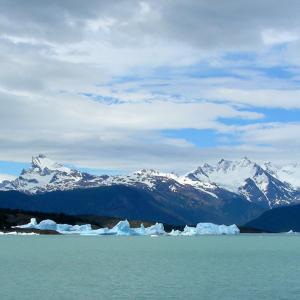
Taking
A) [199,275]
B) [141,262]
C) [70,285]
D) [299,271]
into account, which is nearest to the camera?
[70,285]

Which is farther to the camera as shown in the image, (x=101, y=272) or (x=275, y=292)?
(x=101, y=272)

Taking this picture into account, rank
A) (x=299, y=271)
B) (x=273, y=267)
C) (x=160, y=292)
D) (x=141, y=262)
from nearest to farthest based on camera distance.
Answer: (x=160, y=292), (x=299, y=271), (x=273, y=267), (x=141, y=262)

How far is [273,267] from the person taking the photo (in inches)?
4277

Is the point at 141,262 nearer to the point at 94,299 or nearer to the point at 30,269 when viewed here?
the point at 30,269

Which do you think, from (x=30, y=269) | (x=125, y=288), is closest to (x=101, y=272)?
(x=30, y=269)

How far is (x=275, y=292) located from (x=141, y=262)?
46.5 meters

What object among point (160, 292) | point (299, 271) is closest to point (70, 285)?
point (160, 292)

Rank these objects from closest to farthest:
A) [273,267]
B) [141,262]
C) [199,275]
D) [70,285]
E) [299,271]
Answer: [70,285] < [199,275] < [299,271] < [273,267] < [141,262]

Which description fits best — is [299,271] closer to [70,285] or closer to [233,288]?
[233,288]

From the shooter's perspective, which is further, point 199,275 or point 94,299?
point 199,275

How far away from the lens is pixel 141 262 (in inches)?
4673

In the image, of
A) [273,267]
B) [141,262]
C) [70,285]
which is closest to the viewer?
[70,285]

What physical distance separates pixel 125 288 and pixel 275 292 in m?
17.6

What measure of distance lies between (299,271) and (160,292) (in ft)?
114
